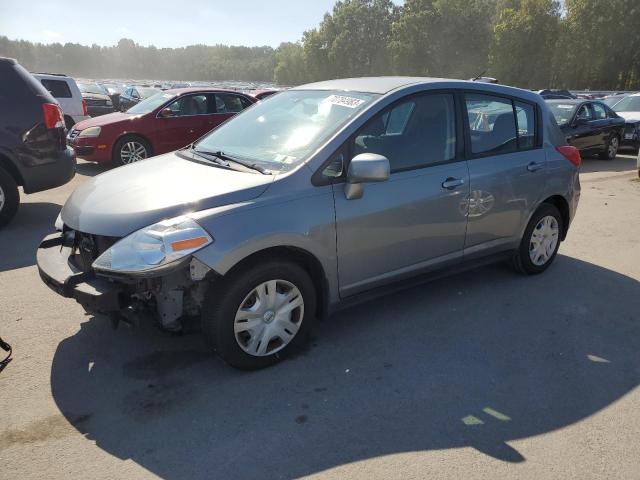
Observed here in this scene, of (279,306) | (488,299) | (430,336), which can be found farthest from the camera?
(488,299)

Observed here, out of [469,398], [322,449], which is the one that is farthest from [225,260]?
[469,398]

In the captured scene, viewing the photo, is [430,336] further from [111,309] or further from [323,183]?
[111,309]

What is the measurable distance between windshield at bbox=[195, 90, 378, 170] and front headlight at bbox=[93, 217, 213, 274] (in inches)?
30.5

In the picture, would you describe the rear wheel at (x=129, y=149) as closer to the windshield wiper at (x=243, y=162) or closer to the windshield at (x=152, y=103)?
the windshield at (x=152, y=103)

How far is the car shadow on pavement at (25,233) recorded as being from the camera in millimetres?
5141

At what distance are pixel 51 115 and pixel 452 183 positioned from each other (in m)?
4.76

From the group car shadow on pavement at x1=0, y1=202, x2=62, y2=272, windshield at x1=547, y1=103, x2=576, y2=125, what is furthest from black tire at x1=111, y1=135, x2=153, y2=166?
windshield at x1=547, y1=103, x2=576, y2=125

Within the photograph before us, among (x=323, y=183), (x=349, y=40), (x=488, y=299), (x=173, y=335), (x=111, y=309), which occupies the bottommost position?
(x=488, y=299)

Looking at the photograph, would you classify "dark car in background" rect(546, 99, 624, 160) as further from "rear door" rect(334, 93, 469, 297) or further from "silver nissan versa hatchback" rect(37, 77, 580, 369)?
"rear door" rect(334, 93, 469, 297)

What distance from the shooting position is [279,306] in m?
3.28

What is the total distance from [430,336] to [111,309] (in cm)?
218

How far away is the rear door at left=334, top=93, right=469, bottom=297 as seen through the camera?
3518mm

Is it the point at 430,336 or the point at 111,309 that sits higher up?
the point at 111,309

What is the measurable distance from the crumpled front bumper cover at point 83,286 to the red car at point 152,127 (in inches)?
284
